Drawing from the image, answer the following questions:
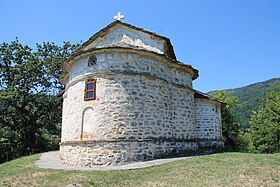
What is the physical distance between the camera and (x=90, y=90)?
12062 millimetres

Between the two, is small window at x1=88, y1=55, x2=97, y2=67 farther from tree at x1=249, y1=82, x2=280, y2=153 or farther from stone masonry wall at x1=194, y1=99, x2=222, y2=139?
tree at x1=249, y1=82, x2=280, y2=153

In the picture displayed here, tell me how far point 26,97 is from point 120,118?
15721mm

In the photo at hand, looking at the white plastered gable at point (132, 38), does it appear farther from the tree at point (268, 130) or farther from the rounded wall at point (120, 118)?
the tree at point (268, 130)

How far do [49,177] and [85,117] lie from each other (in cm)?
362

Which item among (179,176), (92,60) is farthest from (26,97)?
(179,176)

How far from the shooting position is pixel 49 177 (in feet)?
29.3

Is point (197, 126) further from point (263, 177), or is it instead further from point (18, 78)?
point (18, 78)

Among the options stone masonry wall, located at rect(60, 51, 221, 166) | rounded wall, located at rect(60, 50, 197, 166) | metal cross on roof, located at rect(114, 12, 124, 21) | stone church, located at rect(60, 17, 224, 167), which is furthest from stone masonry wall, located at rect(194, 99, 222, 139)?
metal cross on roof, located at rect(114, 12, 124, 21)

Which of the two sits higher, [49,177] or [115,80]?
[115,80]

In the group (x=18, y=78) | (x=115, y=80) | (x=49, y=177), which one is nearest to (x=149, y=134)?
(x=115, y=80)

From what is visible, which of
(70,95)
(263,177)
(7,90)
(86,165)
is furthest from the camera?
(7,90)

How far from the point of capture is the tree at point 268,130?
20577 millimetres

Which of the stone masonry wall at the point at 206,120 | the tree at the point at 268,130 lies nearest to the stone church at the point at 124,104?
the stone masonry wall at the point at 206,120

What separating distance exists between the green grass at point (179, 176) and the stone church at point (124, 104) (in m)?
1.84
